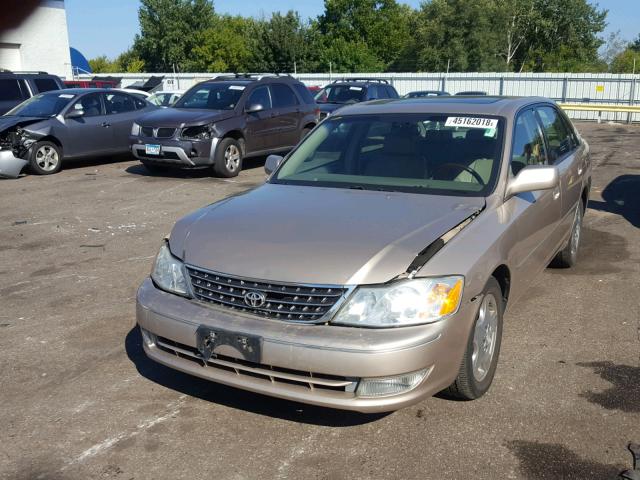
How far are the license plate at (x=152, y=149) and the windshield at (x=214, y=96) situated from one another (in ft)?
4.50

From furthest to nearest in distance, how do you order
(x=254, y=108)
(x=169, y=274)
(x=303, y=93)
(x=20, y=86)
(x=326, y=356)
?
(x=20, y=86)
(x=303, y=93)
(x=254, y=108)
(x=169, y=274)
(x=326, y=356)

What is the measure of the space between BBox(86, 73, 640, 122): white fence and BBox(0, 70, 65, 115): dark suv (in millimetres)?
15915

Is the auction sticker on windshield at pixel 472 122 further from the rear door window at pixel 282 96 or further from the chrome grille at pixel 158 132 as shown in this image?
the rear door window at pixel 282 96

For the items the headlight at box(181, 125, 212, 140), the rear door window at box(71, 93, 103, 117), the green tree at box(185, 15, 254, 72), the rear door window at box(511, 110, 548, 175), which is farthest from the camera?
the green tree at box(185, 15, 254, 72)

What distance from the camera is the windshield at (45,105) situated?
12875 mm

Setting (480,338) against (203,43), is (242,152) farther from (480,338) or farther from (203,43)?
(203,43)

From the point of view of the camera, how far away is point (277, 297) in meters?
3.27

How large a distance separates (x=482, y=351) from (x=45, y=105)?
462 inches

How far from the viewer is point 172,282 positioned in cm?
366

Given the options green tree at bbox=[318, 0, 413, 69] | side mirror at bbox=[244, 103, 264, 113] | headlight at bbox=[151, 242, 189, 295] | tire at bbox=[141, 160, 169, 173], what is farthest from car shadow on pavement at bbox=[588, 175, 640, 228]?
green tree at bbox=[318, 0, 413, 69]

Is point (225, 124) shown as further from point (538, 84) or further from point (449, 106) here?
point (538, 84)

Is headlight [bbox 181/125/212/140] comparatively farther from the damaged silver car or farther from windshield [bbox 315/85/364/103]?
windshield [bbox 315/85/364/103]

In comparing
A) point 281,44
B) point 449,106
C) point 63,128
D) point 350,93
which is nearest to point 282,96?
point 350,93

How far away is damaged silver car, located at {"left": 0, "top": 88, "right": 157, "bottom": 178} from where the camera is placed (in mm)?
12180
